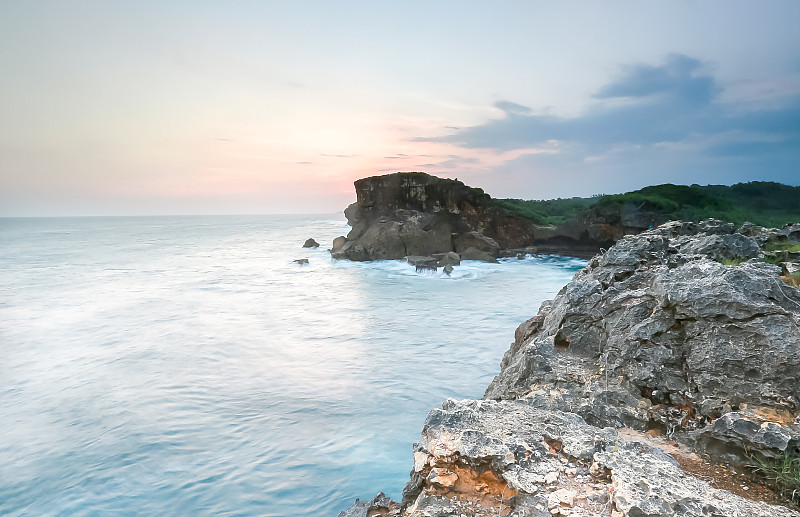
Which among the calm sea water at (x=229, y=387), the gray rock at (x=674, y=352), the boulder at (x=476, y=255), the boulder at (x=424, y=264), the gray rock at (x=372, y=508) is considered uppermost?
the gray rock at (x=674, y=352)

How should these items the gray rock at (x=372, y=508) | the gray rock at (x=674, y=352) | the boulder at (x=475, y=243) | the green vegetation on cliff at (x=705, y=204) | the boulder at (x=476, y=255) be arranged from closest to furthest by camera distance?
1. the gray rock at (x=674, y=352)
2. the gray rock at (x=372, y=508)
3. the green vegetation on cliff at (x=705, y=204)
4. the boulder at (x=476, y=255)
5. the boulder at (x=475, y=243)

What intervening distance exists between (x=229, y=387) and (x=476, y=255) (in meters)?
29.1

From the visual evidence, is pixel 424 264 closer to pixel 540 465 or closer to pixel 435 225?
A: pixel 435 225

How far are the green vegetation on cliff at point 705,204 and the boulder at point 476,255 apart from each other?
925cm

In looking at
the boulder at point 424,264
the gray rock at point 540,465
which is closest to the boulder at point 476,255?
the boulder at point 424,264

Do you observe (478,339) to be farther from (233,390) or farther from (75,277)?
(75,277)

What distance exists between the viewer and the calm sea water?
7.31 m

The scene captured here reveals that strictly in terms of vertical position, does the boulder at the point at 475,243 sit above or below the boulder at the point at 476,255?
above

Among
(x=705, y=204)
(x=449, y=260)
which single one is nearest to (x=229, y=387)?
(x=449, y=260)

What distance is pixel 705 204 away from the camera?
41.1 m

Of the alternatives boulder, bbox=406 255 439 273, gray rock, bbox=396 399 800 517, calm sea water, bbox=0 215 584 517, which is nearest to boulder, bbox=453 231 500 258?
boulder, bbox=406 255 439 273

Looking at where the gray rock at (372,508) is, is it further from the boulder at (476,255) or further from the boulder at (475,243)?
the boulder at (475,243)

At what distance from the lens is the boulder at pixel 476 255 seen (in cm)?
3656

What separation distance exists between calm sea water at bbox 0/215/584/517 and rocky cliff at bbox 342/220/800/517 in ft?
15.6
